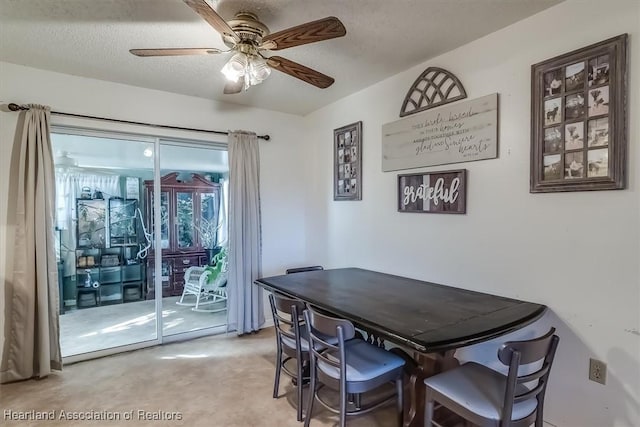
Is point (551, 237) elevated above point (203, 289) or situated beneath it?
elevated above

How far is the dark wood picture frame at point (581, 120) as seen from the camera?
5.42 feet

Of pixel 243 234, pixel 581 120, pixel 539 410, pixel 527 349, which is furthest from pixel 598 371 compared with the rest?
pixel 243 234

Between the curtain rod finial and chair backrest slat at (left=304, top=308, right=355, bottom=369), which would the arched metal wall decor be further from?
the curtain rod finial

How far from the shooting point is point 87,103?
115 inches

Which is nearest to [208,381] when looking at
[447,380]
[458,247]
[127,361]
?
[127,361]

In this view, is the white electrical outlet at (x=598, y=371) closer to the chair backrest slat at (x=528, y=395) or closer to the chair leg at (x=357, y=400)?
the chair backrest slat at (x=528, y=395)

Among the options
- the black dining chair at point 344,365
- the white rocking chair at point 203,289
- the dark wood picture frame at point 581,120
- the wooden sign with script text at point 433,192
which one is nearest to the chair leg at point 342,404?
the black dining chair at point 344,365

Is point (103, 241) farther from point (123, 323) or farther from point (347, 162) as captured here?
point (347, 162)

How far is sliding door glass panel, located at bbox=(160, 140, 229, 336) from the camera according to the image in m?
3.51

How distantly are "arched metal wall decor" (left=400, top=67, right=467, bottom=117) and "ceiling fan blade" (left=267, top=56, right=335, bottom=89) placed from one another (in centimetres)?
80

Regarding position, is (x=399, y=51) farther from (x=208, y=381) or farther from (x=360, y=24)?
(x=208, y=381)

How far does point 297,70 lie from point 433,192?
4.33 ft

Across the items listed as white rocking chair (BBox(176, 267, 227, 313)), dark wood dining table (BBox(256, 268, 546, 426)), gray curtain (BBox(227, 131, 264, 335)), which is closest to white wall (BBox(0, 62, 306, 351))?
gray curtain (BBox(227, 131, 264, 335))

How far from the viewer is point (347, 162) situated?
345 centimetres
